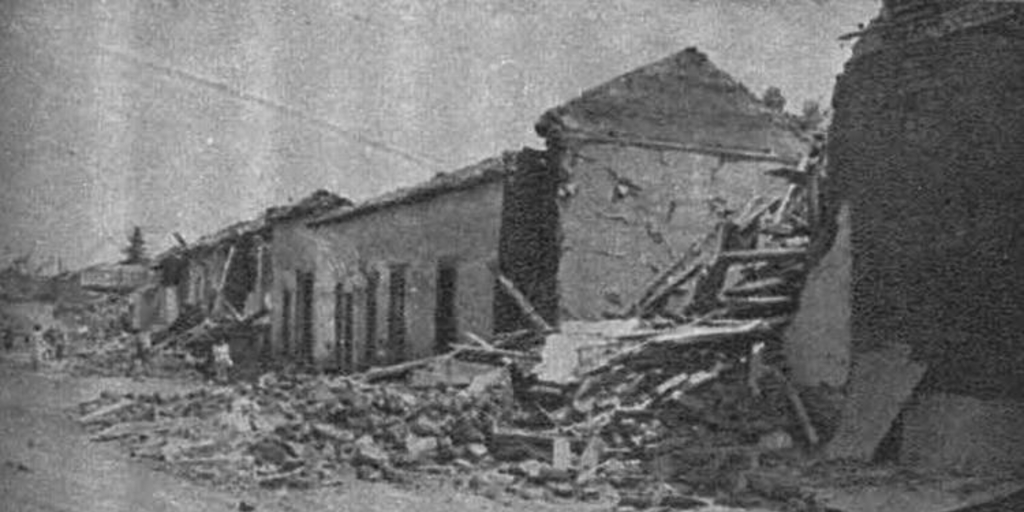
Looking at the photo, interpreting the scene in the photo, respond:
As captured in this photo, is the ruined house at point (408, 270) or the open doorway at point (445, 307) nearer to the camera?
the ruined house at point (408, 270)

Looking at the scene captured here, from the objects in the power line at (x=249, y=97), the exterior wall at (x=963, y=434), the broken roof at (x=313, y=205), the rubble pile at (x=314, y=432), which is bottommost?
the rubble pile at (x=314, y=432)

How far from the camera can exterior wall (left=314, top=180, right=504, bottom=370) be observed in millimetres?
16000

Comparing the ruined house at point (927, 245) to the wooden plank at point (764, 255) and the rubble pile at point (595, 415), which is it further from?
the wooden plank at point (764, 255)

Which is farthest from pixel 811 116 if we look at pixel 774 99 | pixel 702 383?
pixel 702 383

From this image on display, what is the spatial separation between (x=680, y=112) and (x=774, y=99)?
5.31 ft

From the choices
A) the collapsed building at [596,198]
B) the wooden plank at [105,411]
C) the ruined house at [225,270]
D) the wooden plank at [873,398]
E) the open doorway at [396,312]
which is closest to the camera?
the wooden plank at [873,398]

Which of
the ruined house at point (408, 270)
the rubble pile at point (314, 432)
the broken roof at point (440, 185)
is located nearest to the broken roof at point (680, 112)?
the broken roof at point (440, 185)

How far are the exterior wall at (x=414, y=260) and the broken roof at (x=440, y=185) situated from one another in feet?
0.42

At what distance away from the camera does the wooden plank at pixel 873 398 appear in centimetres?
892

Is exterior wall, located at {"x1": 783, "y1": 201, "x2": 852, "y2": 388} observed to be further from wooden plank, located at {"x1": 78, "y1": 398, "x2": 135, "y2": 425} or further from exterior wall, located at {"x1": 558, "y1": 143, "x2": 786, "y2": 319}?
wooden plank, located at {"x1": 78, "y1": 398, "x2": 135, "y2": 425}

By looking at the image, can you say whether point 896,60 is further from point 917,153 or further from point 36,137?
point 36,137

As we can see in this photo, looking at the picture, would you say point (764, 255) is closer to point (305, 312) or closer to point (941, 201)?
point (941, 201)

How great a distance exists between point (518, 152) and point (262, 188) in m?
4.50

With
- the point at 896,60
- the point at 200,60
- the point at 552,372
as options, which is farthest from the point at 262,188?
the point at 896,60
